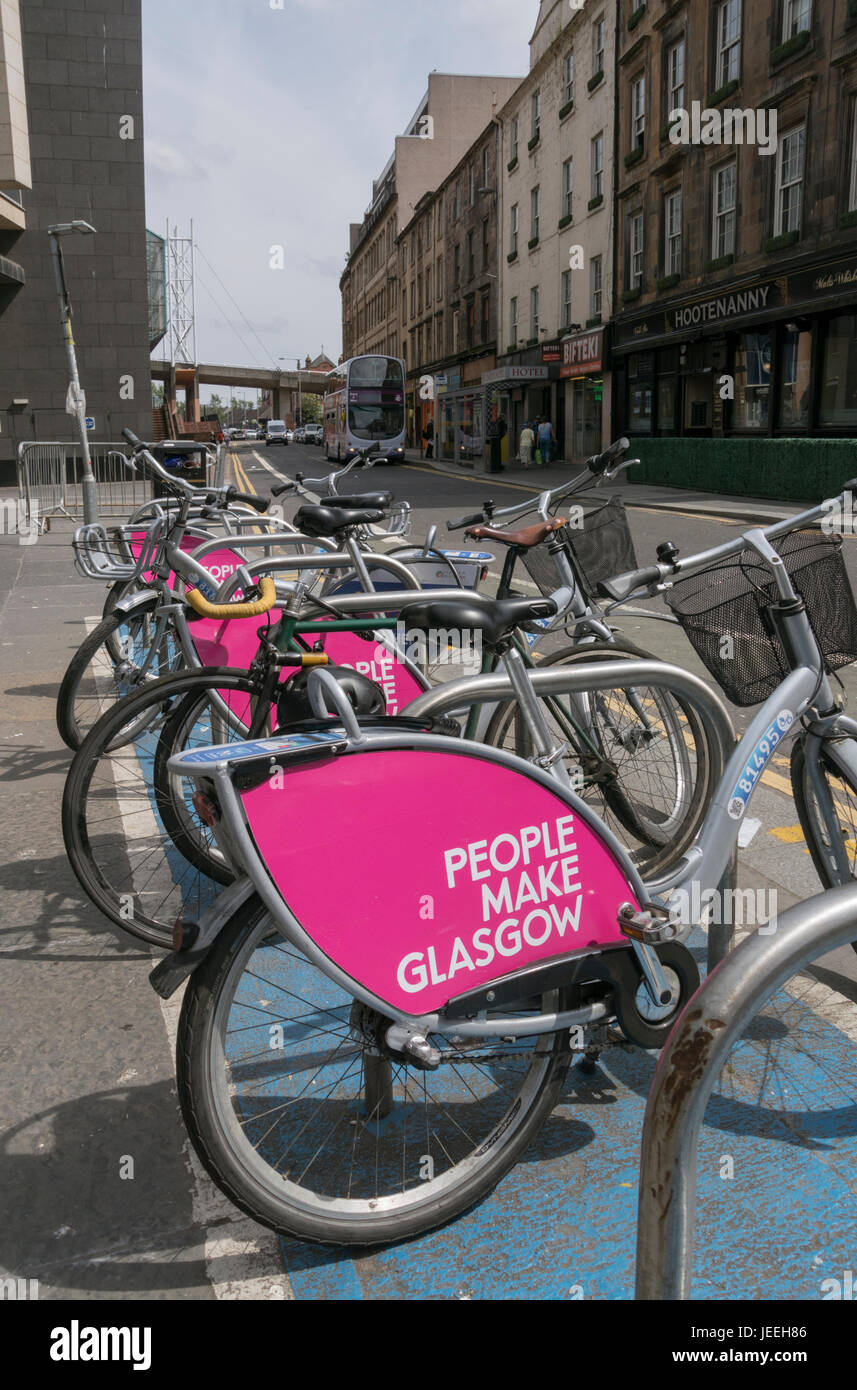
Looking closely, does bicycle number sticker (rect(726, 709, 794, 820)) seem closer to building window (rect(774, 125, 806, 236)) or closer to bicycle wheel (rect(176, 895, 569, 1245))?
bicycle wheel (rect(176, 895, 569, 1245))

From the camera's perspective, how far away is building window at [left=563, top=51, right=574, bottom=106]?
3456 centimetres

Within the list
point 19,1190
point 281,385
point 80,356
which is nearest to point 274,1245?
point 19,1190

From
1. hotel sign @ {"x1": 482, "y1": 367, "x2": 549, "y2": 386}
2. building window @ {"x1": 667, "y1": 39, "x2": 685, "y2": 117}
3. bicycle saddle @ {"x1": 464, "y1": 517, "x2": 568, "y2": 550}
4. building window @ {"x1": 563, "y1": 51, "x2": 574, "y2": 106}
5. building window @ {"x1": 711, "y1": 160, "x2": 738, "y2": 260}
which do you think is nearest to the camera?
bicycle saddle @ {"x1": 464, "y1": 517, "x2": 568, "y2": 550}

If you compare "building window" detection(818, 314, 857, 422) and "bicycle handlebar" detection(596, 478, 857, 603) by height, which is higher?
"building window" detection(818, 314, 857, 422)

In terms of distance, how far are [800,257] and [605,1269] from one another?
75.2ft

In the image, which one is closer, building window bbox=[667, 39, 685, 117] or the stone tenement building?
the stone tenement building

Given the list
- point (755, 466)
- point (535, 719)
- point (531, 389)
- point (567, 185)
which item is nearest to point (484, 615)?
point (535, 719)

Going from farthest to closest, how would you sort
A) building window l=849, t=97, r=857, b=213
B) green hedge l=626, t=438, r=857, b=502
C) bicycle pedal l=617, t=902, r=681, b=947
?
building window l=849, t=97, r=857, b=213, green hedge l=626, t=438, r=857, b=502, bicycle pedal l=617, t=902, r=681, b=947

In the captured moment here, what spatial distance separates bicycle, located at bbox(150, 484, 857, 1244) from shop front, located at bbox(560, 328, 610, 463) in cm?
3100

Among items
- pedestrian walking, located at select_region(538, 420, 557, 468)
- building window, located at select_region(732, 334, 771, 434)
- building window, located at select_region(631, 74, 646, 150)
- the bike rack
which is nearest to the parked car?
pedestrian walking, located at select_region(538, 420, 557, 468)

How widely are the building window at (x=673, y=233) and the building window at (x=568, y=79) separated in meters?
9.16

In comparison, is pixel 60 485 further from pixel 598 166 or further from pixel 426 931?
pixel 598 166

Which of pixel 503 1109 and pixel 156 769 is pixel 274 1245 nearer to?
pixel 503 1109

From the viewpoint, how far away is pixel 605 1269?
2037 mm
